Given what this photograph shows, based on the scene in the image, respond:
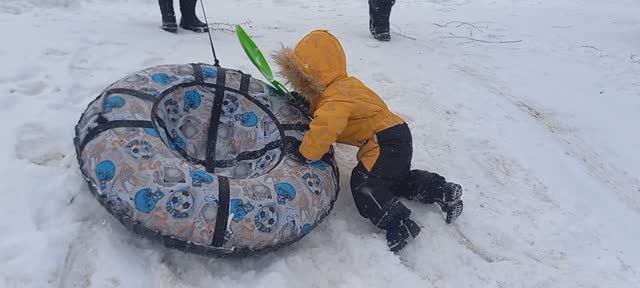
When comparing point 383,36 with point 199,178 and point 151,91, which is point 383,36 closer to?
point 151,91

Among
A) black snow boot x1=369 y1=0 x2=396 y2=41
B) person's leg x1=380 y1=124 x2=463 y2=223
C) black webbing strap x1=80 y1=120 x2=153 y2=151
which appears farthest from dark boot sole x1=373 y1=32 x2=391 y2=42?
black webbing strap x1=80 y1=120 x2=153 y2=151

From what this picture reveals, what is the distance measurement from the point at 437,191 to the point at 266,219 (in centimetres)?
120

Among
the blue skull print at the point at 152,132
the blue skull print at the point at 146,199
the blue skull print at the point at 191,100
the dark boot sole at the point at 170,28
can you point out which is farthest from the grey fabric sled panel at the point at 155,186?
the dark boot sole at the point at 170,28

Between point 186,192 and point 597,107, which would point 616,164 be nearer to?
point 597,107

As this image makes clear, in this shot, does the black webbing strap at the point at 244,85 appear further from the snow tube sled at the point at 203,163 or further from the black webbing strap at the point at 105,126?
the black webbing strap at the point at 105,126

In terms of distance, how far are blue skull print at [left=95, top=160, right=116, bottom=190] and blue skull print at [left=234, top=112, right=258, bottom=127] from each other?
103 cm

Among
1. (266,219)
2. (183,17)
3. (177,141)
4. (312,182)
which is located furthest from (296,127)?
(183,17)

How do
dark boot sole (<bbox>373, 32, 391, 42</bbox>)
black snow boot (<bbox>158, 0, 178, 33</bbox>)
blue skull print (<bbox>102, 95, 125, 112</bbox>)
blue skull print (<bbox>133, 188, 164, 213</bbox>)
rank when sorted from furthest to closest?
dark boot sole (<bbox>373, 32, 391, 42</bbox>) < black snow boot (<bbox>158, 0, 178, 33</bbox>) < blue skull print (<bbox>102, 95, 125, 112</bbox>) < blue skull print (<bbox>133, 188, 164, 213</bbox>)

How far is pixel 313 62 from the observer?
3400mm

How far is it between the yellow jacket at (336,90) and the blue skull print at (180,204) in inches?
36.3

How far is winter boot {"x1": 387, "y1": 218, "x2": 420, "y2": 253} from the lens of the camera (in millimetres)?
3172

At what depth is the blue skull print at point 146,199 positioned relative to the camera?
106 inches

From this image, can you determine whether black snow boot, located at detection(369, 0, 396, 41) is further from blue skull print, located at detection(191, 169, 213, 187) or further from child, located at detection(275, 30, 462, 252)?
blue skull print, located at detection(191, 169, 213, 187)

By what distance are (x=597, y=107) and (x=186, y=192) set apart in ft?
14.2
